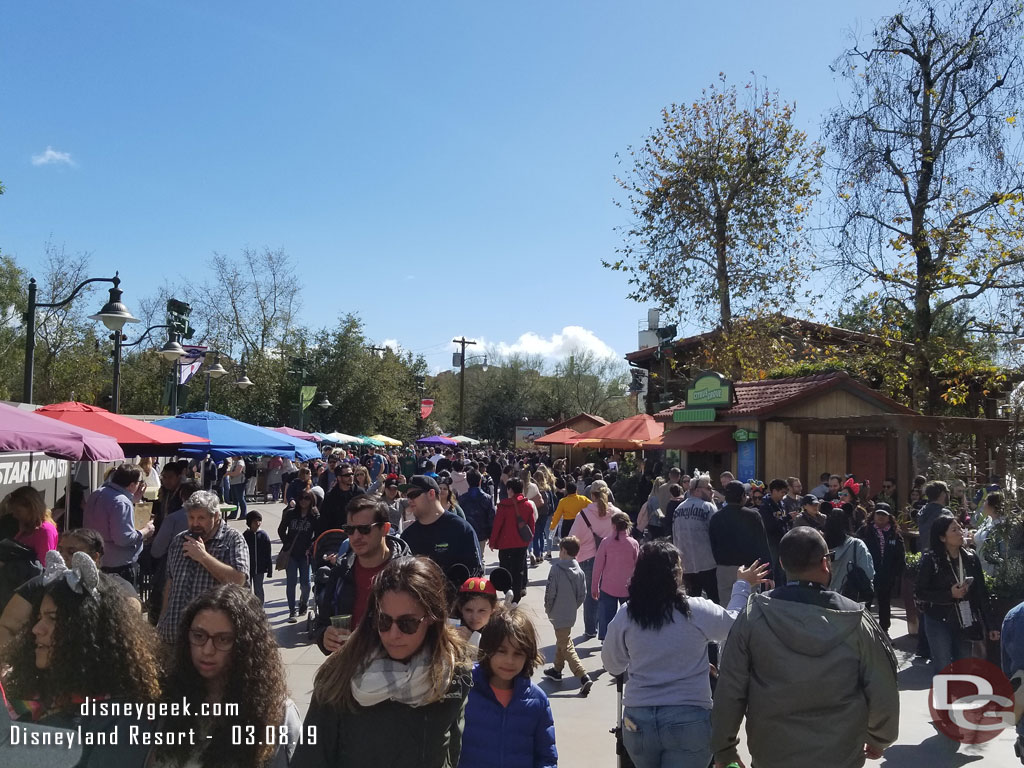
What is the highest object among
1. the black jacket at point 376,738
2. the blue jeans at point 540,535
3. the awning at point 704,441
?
the awning at point 704,441

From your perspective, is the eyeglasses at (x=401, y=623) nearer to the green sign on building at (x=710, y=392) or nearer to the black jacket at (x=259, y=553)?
the black jacket at (x=259, y=553)

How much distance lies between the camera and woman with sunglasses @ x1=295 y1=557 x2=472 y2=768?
2.41 meters

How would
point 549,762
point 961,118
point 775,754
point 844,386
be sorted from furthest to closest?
point 961,118 → point 844,386 → point 775,754 → point 549,762

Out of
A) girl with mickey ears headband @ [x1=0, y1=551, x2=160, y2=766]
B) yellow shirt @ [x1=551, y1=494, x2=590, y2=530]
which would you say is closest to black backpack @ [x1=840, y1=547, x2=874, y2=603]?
yellow shirt @ [x1=551, y1=494, x2=590, y2=530]

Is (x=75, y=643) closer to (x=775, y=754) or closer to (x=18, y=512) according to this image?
(x=775, y=754)

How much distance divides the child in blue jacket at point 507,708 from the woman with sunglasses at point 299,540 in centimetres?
690

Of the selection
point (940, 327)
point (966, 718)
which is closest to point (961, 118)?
point (940, 327)

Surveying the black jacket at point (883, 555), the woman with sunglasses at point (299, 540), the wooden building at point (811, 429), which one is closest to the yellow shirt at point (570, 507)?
the woman with sunglasses at point (299, 540)

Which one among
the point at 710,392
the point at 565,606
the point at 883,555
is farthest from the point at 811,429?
the point at 565,606

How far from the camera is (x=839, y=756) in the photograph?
3283mm

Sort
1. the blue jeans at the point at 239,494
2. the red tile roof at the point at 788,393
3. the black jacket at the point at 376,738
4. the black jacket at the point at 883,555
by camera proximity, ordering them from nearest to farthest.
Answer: the black jacket at the point at 376,738
the black jacket at the point at 883,555
the red tile roof at the point at 788,393
the blue jeans at the point at 239,494

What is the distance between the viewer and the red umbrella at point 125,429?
31.2ft

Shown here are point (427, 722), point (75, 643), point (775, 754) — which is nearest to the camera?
point (427, 722)

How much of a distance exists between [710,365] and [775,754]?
2441 cm
